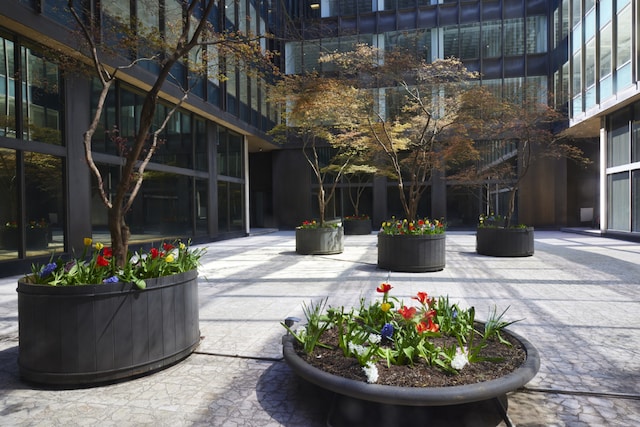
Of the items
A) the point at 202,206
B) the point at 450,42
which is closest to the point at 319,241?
the point at 202,206

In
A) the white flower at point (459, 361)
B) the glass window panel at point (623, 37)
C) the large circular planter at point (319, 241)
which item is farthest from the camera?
the glass window panel at point (623, 37)

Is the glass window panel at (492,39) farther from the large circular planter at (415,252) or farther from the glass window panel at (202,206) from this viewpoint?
the large circular planter at (415,252)

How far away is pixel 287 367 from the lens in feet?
13.1

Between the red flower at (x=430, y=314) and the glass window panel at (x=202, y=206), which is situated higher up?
the glass window panel at (x=202, y=206)

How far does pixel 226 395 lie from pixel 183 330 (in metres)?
1.00

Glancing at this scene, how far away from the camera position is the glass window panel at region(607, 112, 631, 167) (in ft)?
58.1

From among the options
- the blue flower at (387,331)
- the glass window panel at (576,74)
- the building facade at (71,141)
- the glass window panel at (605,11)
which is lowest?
the blue flower at (387,331)

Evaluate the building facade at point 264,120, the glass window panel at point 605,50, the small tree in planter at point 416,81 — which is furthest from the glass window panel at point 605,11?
the small tree in planter at point 416,81

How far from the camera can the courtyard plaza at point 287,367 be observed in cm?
307

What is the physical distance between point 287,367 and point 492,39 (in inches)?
1081

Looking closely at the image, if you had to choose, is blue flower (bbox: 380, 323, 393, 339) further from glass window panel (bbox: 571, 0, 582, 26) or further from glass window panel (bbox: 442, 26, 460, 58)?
glass window panel (bbox: 442, 26, 460, 58)

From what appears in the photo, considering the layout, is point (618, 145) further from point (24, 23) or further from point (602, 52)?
point (24, 23)

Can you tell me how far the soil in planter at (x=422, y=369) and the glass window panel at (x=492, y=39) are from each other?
1043 inches

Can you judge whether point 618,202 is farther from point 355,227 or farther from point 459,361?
point 459,361
